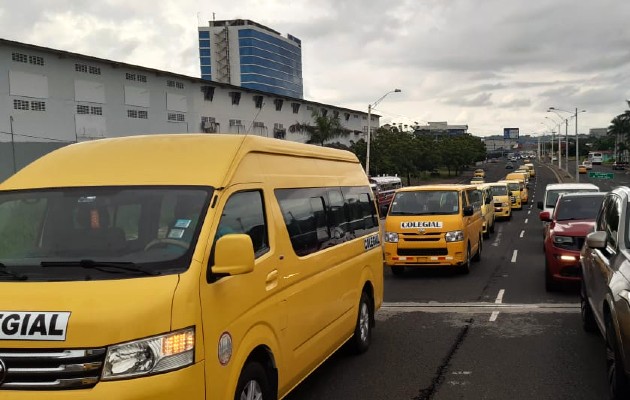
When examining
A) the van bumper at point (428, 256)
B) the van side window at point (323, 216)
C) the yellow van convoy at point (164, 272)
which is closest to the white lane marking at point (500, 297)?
the van bumper at point (428, 256)

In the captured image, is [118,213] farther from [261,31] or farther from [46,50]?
[261,31]

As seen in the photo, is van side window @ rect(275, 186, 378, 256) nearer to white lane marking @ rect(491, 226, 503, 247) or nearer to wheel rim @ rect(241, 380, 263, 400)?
wheel rim @ rect(241, 380, 263, 400)

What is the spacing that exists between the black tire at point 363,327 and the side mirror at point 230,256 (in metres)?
3.56

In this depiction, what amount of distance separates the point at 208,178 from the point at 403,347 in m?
4.30

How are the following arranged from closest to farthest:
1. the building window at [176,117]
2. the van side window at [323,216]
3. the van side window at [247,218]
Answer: the van side window at [247,218], the van side window at [323,216], the building window at [176,117]

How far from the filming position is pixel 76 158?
455 centimetres

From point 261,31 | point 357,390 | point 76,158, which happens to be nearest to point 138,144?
point 76,158

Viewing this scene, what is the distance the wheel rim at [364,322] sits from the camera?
717 cm

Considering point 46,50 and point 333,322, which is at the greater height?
point 46,50

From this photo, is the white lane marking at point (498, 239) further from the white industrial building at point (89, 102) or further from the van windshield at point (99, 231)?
the van windshield at point (99, 231)

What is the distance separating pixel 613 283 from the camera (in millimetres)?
5215

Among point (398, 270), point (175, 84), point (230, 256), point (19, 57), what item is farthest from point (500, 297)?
point (175, 84)

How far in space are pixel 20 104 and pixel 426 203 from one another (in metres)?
29.6

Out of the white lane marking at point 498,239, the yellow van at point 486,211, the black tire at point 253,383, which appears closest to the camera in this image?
the black tire at point 253,383
